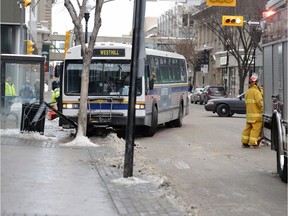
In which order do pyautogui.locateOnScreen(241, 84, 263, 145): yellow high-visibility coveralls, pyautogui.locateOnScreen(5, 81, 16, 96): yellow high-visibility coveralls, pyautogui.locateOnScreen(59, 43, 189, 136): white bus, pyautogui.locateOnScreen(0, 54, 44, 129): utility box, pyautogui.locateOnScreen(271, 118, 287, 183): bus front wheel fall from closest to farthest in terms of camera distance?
pyautogui.locateOnScreen(271, 118, 287, 183): bus front wheel → pyautogui.locateOnScreen(241, 84, 263, 145): yellow high-visibility coveralls → pyautogui.locateOnScreen(0, 54, 44, 129): utility box → pyautogui.locateOnScreen(5, 81, 16, 96): yellow high-visibility coveralls → pyautogui.locateOnScreen(59, 43, 189, 136): white bus

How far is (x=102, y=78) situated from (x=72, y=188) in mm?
9283

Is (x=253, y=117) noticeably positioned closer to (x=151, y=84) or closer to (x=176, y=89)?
(x=151, y=84)

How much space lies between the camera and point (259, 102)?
49.0ft

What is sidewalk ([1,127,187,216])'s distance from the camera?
721 centimetres

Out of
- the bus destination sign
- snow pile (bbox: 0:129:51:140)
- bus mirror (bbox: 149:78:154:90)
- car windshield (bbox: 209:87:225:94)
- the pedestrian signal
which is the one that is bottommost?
snow pile (bbox: 0:129:51:140)

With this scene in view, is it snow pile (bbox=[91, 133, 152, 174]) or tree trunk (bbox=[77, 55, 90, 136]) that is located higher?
tree trunk (bbox=[77, 55, 90, 136])

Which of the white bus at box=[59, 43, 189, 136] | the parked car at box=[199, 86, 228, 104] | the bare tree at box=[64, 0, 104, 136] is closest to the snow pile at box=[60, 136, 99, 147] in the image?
the bare tree at box=[64, 0, 104, 136]

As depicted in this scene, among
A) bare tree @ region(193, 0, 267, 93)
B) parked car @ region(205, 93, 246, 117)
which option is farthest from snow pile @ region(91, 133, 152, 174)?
bare tree @ region(193, 0, 267, 93)

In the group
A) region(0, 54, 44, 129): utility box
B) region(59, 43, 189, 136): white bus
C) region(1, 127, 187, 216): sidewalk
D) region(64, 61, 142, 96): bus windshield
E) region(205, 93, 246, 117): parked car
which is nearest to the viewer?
region(1, 127, 187, 216): sidewalk

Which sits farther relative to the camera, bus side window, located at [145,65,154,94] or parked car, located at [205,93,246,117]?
parked car, located at [205,93,246,117]

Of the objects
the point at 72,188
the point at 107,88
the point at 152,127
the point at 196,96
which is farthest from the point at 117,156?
the point at 196,96

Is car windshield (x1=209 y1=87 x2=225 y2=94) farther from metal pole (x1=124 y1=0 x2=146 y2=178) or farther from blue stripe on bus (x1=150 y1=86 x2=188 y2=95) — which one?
metal pole (x1=124 y1=0 x2=146 y2=178)

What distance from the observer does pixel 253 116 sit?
588 inches

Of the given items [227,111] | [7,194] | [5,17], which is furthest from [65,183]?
[5,17]
